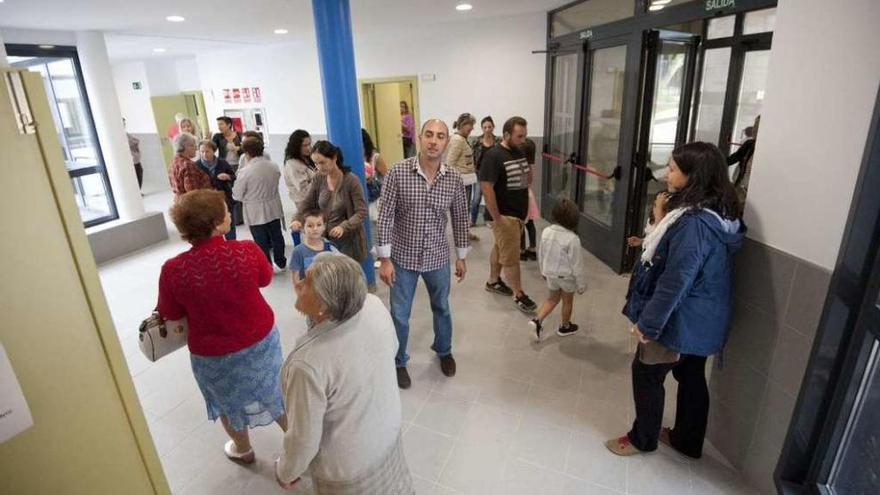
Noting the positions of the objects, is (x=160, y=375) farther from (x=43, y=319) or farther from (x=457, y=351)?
(x=43, y=319)

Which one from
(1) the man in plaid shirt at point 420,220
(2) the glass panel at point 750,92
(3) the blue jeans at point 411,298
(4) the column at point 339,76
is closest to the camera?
(1) the man in plaid shirt at point 420,220

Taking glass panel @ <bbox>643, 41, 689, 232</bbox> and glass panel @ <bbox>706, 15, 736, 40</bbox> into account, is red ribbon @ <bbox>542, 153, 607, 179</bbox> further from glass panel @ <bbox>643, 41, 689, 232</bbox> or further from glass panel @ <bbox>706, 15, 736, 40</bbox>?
glass panel @ <bbox>706, 15, 736, 40</bbox>

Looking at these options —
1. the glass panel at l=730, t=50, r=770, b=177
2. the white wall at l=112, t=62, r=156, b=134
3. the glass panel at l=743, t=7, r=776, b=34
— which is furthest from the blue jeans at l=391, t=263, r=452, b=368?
the white wall at l=112, t=62, r=156, b=134

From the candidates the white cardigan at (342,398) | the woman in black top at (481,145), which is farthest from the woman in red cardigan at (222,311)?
the woman in black top at (481,145)

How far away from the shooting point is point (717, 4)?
2.99m

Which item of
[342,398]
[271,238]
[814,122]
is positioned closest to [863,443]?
[814,122]

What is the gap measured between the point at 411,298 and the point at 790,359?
1.87 meters

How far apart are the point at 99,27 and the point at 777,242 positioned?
6.73m

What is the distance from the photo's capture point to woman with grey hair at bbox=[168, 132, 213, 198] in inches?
169

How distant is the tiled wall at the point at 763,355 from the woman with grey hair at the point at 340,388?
1550 mm

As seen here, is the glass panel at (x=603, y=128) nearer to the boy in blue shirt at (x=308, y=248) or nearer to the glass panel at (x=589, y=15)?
the glass panel at (x=589, y=15)

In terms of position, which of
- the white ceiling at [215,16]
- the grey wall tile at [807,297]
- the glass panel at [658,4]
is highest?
the white ceiling at [215,16]

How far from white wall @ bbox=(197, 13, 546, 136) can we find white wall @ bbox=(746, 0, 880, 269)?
4.75 m

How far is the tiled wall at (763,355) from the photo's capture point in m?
1.76
